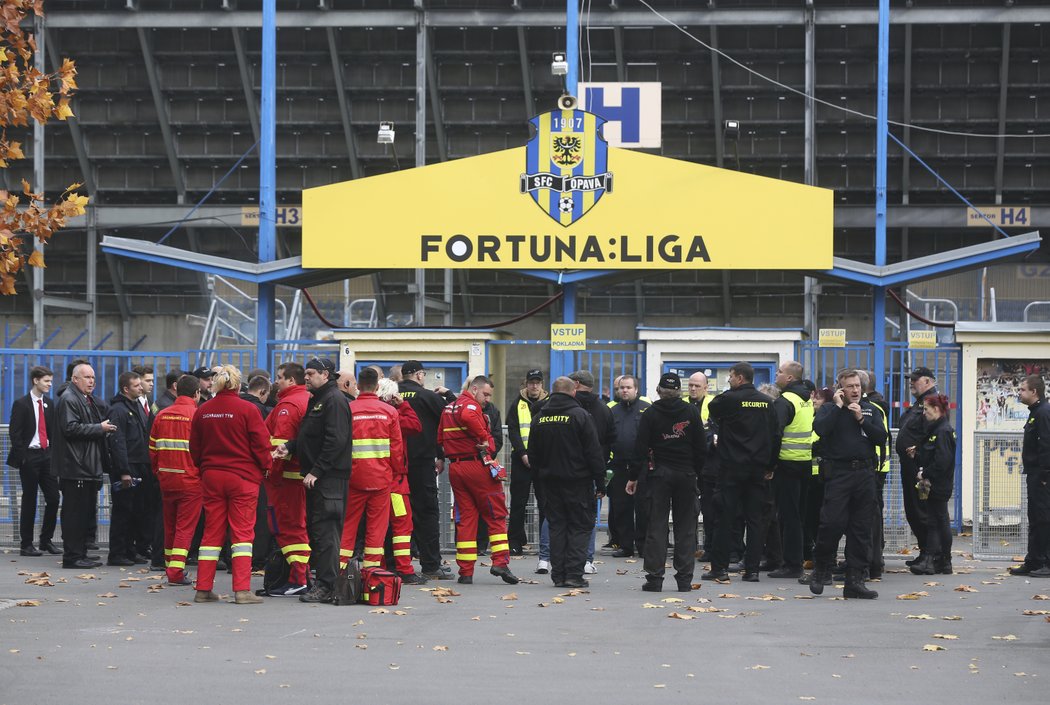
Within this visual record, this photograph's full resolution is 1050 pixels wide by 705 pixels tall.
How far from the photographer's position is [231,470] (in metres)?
10.9

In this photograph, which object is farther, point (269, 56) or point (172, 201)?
point (172, 201)

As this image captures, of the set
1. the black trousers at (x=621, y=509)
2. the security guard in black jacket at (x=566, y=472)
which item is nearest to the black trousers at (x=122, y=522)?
the security guard in black jacket at (x=566, y=472)

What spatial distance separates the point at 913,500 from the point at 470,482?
→ 403 cm

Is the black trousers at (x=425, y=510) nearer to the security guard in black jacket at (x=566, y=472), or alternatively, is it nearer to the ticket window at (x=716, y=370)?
the security guard in black jacket at (x=566, y=472)

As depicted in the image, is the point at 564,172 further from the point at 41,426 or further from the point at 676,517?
the point at 41,426

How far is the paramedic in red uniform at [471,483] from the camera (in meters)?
12.2

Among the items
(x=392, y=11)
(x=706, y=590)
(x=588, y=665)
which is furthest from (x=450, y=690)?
(x=392, y=11)

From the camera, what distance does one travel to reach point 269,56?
17.8 meters

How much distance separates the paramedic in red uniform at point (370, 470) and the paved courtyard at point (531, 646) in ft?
1.87

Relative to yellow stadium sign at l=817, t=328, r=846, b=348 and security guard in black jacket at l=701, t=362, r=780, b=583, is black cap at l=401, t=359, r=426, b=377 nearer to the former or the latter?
security guard in black jacket at l=701, t=362, r=780, b=583

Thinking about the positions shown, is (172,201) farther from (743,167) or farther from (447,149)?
(743,167)

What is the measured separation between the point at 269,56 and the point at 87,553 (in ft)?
21.8

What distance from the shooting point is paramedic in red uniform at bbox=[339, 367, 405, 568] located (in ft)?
37.4

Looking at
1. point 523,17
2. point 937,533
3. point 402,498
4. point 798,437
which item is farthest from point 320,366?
point 523,17
